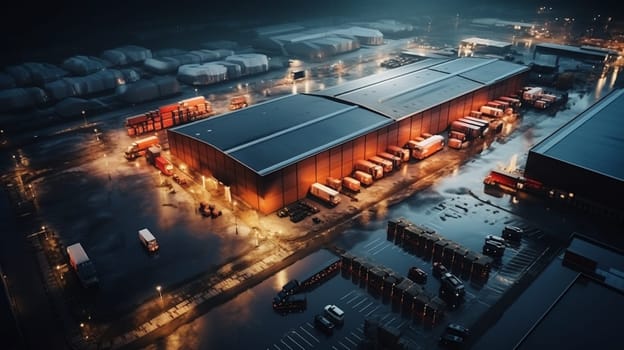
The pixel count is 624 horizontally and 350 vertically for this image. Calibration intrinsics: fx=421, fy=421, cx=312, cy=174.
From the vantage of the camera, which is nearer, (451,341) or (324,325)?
(451,341)

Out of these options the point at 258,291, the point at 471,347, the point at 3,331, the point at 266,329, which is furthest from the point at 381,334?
the point at 3,331

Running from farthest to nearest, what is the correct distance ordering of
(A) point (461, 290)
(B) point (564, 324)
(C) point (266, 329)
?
(A) point (461, 290)
(C) point (266, 329)
(B) point (564, 324)

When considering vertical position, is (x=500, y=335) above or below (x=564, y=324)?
below

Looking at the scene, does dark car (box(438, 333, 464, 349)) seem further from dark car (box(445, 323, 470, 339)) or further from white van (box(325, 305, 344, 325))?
white van (box(325, 305, 344, 325))

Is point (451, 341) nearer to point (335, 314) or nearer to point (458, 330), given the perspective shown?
point (458, 330)

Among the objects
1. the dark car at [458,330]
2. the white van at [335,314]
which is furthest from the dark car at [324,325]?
the dark car at [458,330]

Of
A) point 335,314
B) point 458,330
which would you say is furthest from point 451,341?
point 335,314

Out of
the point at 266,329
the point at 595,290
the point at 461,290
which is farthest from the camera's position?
the point at 461,290

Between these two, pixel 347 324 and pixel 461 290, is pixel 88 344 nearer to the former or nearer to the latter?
pixel 347 324
